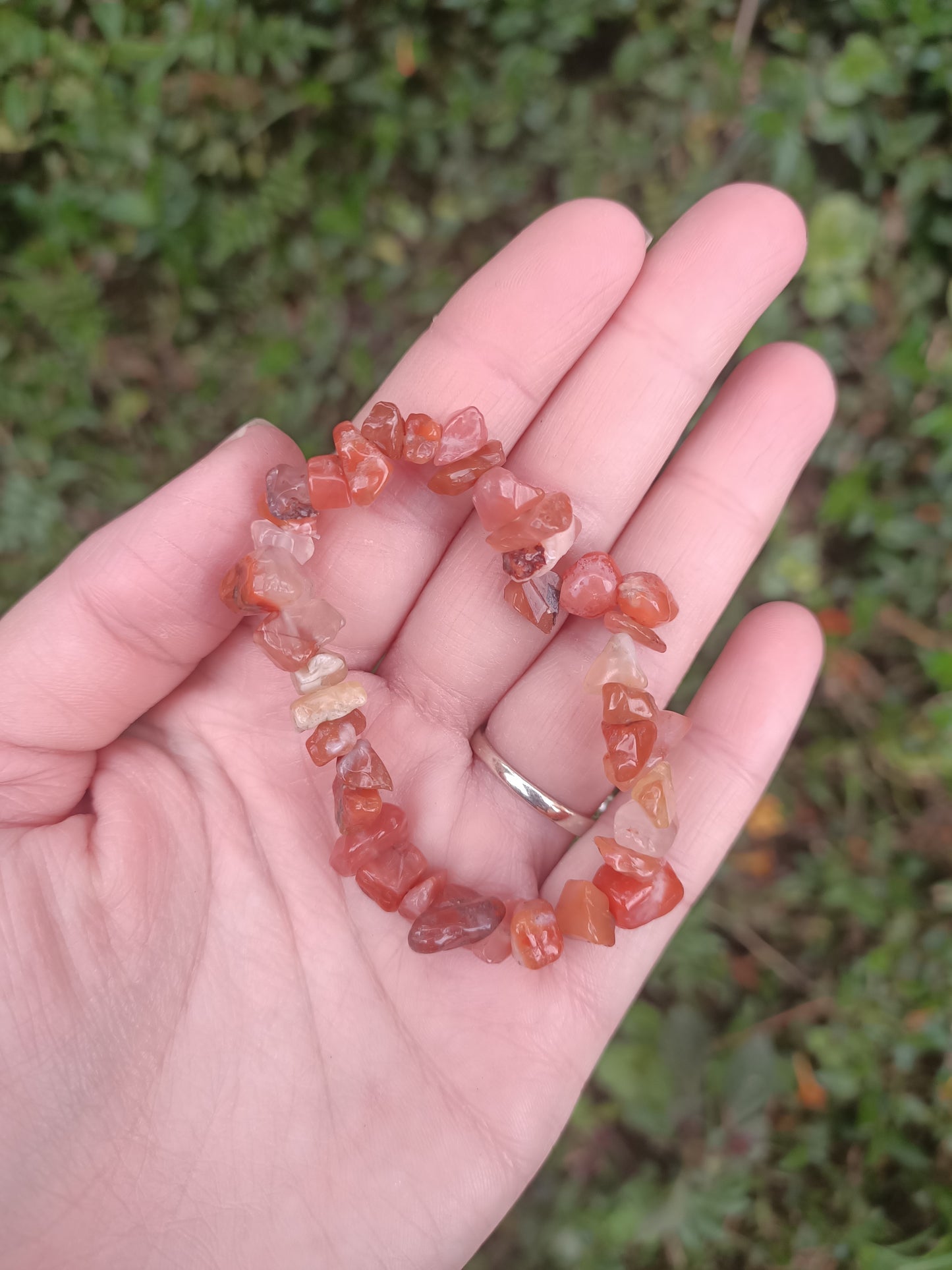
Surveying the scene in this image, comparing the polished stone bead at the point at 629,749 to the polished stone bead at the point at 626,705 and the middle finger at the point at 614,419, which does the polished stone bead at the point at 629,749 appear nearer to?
the polished stone bead at the point at 626,705

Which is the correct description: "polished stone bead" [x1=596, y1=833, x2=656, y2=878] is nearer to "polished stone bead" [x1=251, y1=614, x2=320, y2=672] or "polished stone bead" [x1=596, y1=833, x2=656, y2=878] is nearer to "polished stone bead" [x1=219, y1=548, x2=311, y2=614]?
"polished stone bead" [x1=251, y1=614, x2=320, y2=672]

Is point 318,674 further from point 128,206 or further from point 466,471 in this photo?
point 128,206

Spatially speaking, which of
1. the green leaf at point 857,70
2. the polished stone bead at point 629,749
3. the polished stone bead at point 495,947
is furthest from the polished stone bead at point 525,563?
the green leaf at point 857,70

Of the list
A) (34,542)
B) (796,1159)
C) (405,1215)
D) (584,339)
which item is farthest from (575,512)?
(796,1159)

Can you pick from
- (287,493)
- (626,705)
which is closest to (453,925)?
(626,705)

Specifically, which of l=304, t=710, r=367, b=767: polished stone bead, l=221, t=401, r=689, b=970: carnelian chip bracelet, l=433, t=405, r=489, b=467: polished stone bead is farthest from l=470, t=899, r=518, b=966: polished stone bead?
l=433, t=405, r=489, b=467: polished stone bead

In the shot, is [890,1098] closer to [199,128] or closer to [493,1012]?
[493,1012]
